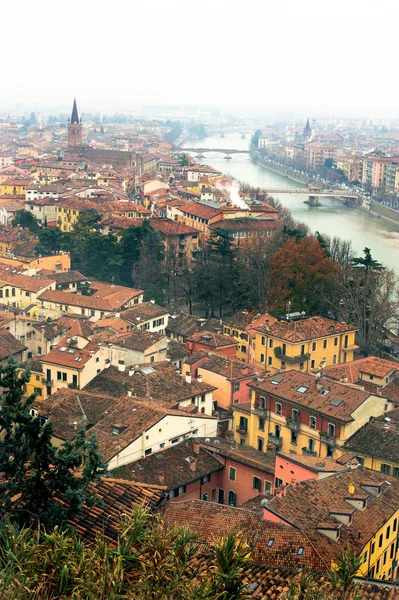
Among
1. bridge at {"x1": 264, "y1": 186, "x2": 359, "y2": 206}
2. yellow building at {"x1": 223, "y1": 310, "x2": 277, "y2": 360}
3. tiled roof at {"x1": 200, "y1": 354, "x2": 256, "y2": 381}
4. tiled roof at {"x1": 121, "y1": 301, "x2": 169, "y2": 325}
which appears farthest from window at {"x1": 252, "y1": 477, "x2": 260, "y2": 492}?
bridge at {"x1": 264, "y1": 186, "x2": 359, "y2": 206}

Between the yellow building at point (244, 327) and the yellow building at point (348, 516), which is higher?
the yellow building at point (348, 516)

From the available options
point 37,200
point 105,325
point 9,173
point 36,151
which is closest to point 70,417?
point 105,325

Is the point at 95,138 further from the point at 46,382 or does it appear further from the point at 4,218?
the point at 46,382

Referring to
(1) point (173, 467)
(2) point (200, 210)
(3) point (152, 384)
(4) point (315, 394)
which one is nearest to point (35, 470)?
(1) point (173, 467)

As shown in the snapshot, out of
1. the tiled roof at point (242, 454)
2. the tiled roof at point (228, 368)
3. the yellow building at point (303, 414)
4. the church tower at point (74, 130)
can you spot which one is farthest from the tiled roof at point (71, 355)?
the church tower at point (74, 130)

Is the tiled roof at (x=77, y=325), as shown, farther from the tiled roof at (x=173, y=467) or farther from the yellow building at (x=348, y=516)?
the yellow building at (x=348, y=516)
